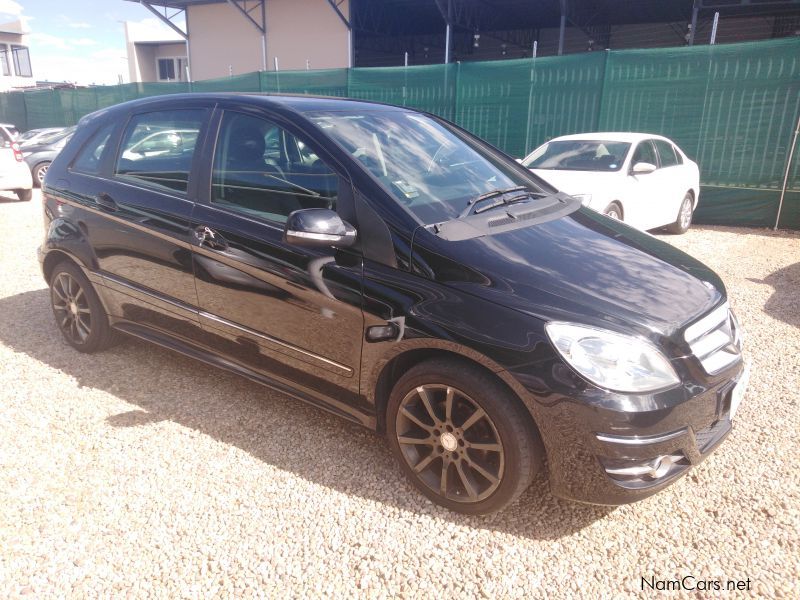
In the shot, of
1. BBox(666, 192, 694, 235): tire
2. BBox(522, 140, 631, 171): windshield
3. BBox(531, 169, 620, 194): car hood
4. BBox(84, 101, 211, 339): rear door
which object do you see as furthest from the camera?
BBox(666, 192, 694, 235): tire

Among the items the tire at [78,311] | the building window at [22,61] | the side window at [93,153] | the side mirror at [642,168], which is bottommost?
the tire at [78,311]

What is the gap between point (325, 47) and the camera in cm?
2266

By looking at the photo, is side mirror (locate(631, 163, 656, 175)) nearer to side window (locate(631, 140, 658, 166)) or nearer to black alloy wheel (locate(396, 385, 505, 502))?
side window (locate(631, 140, 658, 166))

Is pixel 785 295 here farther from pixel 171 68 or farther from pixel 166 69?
pixel 166 69

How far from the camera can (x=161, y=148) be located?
365 cm

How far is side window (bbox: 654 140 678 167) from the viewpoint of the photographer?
8484 millimetres

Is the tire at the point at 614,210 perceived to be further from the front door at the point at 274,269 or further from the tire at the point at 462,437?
the tire at the point at 462,437

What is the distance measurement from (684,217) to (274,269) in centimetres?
796

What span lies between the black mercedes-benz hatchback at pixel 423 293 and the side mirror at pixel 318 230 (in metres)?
0.01

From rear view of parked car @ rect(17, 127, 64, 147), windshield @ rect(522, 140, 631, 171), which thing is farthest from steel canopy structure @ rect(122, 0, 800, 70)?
windshield @ rect(522, 140, 631, 171)

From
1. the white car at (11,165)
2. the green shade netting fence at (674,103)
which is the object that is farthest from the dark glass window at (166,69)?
the green shade netting fence at (674,103)

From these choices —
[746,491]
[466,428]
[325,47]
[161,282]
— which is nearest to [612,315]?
[466,428]

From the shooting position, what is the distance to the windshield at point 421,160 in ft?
9.32

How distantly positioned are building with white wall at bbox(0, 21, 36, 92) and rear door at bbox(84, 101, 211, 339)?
150ft
